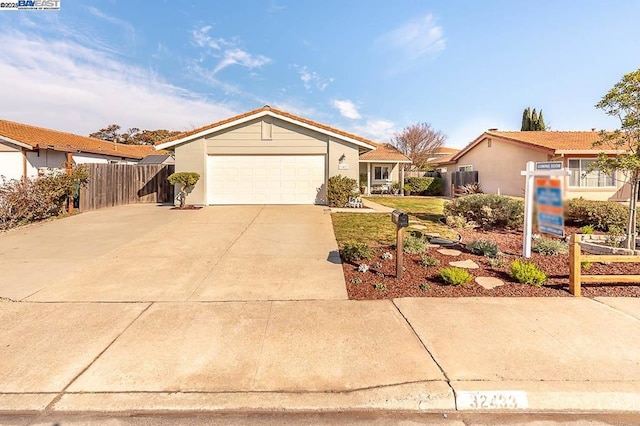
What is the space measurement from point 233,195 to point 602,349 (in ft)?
43.2

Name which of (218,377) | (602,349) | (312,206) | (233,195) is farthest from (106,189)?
(602,349)

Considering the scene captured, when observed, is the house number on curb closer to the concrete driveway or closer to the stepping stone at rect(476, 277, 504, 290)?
the concrete driveway

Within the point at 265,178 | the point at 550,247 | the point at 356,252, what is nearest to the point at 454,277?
the point at 356,252

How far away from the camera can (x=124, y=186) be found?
51.1 ft

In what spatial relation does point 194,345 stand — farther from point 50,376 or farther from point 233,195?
point 233,195

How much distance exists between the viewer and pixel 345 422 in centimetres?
254

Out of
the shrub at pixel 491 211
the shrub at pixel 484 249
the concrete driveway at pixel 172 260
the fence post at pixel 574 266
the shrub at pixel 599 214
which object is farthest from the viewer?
the shrub at pixel 491 211

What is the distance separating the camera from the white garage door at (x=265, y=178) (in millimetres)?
14484

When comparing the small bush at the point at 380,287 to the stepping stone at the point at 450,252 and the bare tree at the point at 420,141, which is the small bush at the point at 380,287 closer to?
the stepping stone at the point at 450,252

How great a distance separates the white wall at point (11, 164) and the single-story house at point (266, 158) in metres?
6.87

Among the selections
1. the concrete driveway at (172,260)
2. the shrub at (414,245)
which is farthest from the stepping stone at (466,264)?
the concrete driveway at (172,260)

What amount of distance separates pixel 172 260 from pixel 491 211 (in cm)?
820

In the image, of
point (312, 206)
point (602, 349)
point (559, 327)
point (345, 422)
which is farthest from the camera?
point (312, 206)

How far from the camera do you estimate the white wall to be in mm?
14875
